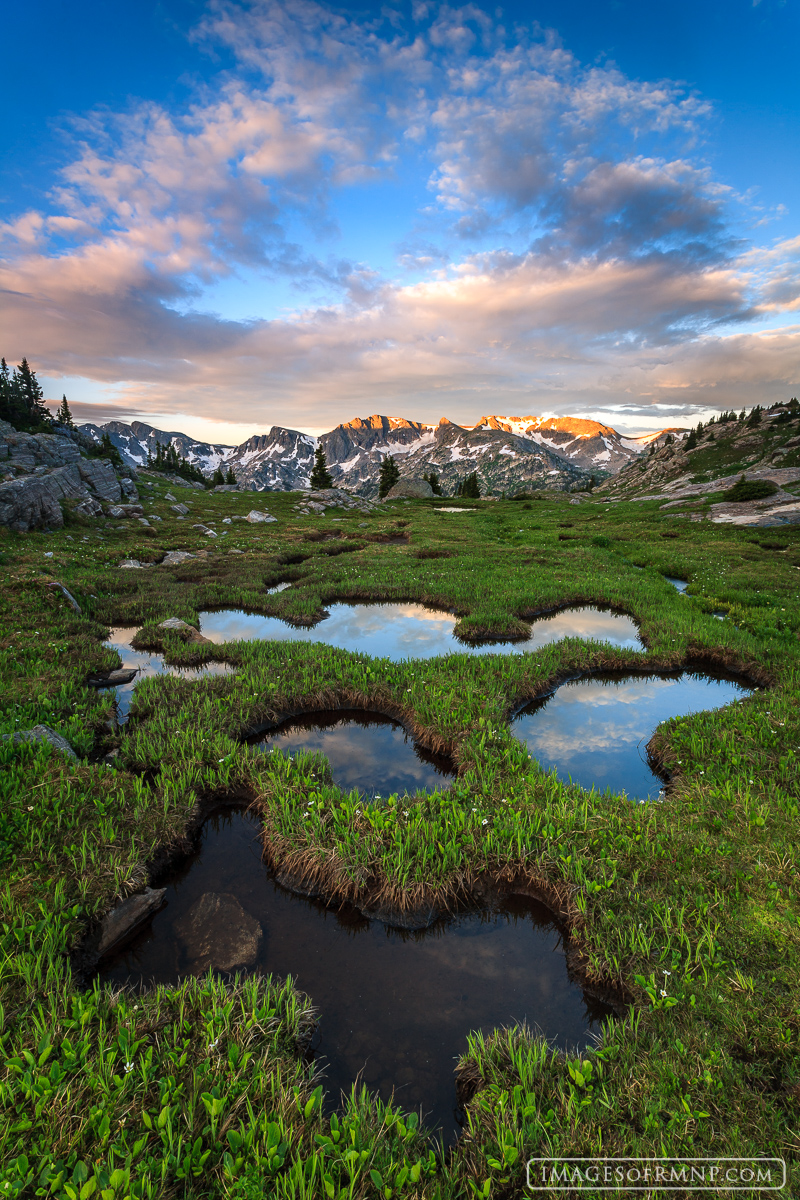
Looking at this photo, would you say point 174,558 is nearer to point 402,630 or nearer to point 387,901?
point 402,630

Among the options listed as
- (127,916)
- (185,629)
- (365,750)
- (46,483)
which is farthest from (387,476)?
(127,916)

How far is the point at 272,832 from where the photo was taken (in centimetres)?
697

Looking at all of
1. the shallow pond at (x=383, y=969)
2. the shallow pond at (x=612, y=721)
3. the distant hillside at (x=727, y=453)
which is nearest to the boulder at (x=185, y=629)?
the shallow pond at (x=383, y=969)

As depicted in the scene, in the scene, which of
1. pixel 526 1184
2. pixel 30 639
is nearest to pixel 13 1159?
pixel 526 1184

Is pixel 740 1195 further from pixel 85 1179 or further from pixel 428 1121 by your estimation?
pixel 85 1179

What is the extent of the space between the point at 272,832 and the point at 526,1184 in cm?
465

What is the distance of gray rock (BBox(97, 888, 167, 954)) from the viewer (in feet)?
18.0

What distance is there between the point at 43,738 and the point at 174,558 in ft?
66.2

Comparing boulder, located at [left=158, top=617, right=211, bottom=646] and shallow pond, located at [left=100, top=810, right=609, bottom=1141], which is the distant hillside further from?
shallow pond, located at [left=100, top=810, right=609, bottom=1141]

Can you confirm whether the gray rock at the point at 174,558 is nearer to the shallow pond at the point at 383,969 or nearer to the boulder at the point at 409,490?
the shallow pond at the point at 383,969

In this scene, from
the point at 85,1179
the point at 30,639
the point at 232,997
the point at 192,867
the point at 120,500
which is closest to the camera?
the point at 85,1179

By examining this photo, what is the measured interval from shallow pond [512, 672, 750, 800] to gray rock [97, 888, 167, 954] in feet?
20.9

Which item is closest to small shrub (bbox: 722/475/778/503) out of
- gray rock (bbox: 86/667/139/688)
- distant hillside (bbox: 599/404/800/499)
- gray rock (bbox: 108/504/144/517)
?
distant hillside (bbox: 599/404/800/499)

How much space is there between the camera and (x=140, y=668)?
504 inches
